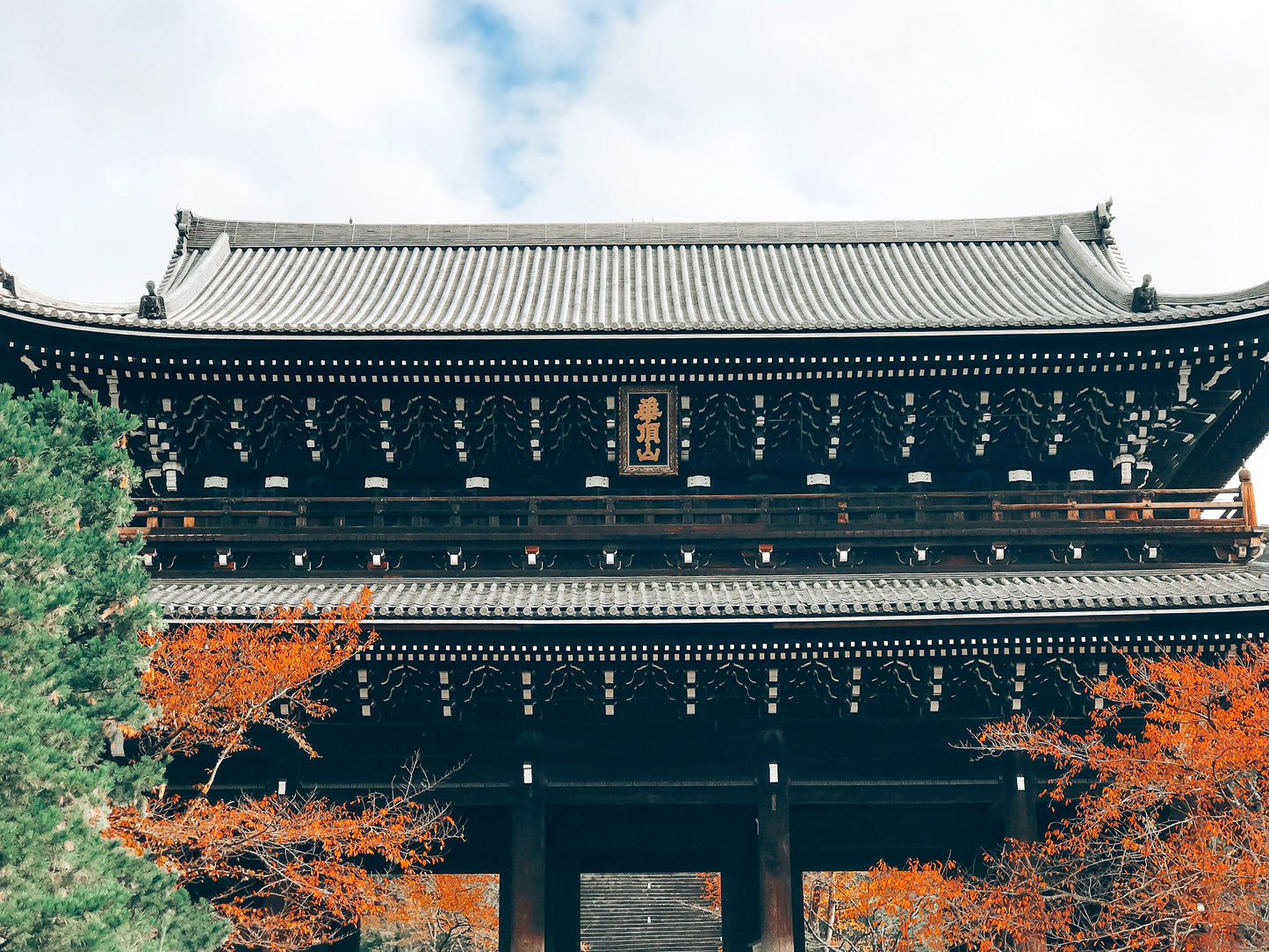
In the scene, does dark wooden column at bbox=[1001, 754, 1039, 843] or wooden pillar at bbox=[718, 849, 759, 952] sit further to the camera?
wooden pillar at bbox=[718, 849, 759, 952]

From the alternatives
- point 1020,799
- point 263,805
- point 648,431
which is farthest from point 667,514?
point 263,805

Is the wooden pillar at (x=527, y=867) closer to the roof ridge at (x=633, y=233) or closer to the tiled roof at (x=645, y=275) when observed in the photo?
the tiled roof at (x=645, y=275)

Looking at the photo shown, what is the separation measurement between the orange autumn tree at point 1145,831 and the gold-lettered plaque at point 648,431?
5686mm

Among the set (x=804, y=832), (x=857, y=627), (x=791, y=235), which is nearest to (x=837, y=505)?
(x=857, y=627)

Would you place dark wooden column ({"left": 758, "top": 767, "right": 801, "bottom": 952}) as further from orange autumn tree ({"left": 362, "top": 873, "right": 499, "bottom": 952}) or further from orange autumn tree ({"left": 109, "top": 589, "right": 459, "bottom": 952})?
orange autumn tree ({"left": 362, "top": 873, "right": 499, "bottom": 952})

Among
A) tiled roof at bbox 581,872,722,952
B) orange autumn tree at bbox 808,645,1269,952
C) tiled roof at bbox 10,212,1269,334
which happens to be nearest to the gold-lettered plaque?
tiled roof at bbox 10,212,1269,334

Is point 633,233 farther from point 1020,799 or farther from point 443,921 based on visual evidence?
point 443,921

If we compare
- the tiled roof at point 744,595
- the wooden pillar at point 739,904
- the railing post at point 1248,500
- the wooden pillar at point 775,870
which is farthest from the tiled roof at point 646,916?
the railing post at point 1248,500

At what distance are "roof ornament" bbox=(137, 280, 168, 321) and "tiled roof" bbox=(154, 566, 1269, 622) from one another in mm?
3800

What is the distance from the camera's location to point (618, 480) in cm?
1524

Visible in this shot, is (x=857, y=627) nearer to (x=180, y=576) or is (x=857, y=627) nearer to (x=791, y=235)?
(x=180, y=576)

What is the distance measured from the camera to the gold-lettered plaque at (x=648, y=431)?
14.9 m

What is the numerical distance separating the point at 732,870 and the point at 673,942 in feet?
55.7

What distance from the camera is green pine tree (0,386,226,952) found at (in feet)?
30.9
